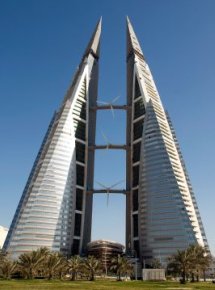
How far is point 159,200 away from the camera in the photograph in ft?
544

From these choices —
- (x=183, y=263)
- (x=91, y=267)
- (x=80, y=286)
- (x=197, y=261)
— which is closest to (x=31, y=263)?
(x=91, y=267)

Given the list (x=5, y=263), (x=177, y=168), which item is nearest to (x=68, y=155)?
(x=177, y=168)

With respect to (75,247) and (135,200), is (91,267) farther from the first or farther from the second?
(135,200)

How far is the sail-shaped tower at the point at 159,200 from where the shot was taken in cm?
15704

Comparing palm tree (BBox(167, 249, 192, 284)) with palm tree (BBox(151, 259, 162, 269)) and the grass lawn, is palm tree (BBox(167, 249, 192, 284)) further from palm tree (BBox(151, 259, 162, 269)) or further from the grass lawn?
palm tree (BBox(151, 259, 162, 269))

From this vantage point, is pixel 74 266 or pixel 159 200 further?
pixel 159 200

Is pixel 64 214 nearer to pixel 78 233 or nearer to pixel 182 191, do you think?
pixel 78 233

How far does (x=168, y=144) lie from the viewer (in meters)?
184

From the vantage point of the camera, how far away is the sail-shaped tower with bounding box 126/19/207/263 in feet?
515

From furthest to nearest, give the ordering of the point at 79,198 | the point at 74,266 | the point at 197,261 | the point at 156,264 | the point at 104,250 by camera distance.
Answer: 1. the point at 79,198
2. the point at 104,250
3. the point at 156,264
4. the point at 74,266
5. the point at 197,261

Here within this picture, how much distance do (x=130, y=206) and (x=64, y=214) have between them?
135ft

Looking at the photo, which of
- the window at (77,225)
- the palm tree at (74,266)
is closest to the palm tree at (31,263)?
the palm tree at (74,266)

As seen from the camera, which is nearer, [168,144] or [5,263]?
[5,263]

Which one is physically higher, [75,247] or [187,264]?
[75,247]
